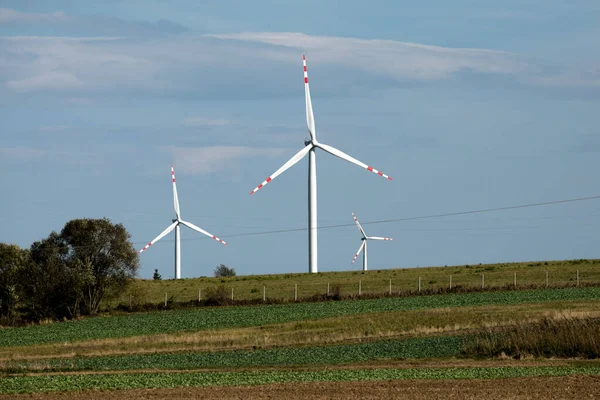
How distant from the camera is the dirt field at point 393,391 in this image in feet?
113

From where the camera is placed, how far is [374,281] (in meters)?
102

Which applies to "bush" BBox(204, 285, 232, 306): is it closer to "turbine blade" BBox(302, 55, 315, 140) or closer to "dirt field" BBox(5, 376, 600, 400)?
"turbine blade" BBox(302, 55, 315, 140)

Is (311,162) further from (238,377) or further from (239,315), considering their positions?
(238,377)

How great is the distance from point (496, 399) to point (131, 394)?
12.1 m

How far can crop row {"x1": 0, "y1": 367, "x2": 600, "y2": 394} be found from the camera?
3828cm

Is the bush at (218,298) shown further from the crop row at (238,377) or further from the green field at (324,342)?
the crop row at (238,377)

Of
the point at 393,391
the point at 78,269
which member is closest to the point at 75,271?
the point at 78,269

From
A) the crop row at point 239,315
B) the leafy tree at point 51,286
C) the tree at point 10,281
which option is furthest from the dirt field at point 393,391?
the tree at point 10,281

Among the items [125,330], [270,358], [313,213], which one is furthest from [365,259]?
[270,358]

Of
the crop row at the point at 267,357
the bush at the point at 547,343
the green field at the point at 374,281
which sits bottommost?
the crop row at the point at 267,357

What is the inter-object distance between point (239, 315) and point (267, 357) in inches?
1023

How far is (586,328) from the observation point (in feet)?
156

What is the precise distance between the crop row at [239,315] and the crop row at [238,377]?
2556cm

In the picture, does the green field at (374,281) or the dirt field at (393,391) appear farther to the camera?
the green field at (374,281)
